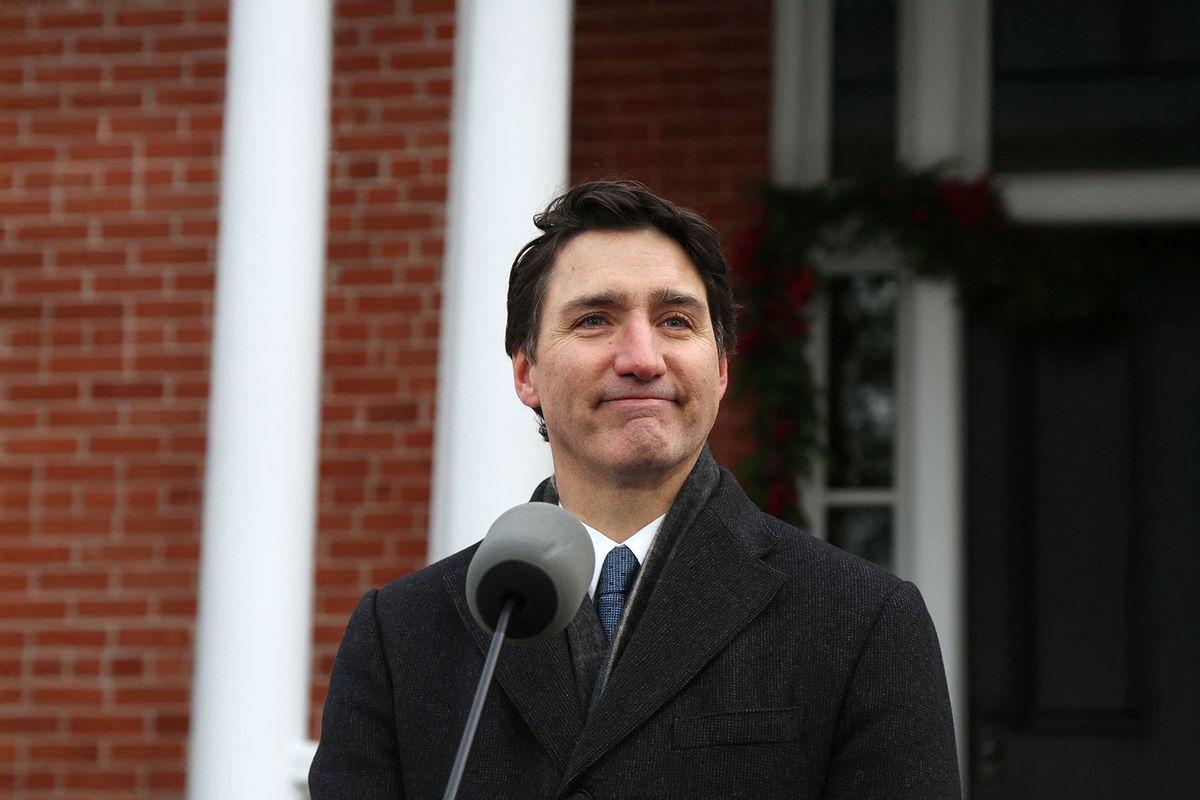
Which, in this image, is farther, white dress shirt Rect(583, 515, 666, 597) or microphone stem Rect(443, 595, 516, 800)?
white dress shirt Rect(583, 515, 666, 597)

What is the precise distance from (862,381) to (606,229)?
3.62 metres

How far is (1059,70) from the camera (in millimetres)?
5723

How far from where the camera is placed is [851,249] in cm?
564

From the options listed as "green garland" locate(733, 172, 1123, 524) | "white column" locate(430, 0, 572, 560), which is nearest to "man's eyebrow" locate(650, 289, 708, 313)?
"white column" locate(430, 0, 572, 560)

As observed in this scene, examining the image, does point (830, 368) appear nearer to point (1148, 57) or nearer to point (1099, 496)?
point (1099, 496)

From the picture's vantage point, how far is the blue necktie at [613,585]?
7.14 feet

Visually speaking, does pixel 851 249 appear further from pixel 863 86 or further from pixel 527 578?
pixel 527 578

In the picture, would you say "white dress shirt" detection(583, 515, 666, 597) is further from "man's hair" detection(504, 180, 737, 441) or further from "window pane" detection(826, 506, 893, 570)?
"window pane" detection(826, 506, 893, 570)

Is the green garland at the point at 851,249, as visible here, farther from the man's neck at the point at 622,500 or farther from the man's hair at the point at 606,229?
the man's neck at the point at 622,500

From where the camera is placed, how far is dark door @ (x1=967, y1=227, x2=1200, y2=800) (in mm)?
5367

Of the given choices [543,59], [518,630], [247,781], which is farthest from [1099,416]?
[518,630]

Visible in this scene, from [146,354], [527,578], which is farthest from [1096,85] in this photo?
[527,578]

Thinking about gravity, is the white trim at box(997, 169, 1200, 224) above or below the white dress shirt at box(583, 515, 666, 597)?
above

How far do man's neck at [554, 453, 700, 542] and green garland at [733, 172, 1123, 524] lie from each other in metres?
3.32
